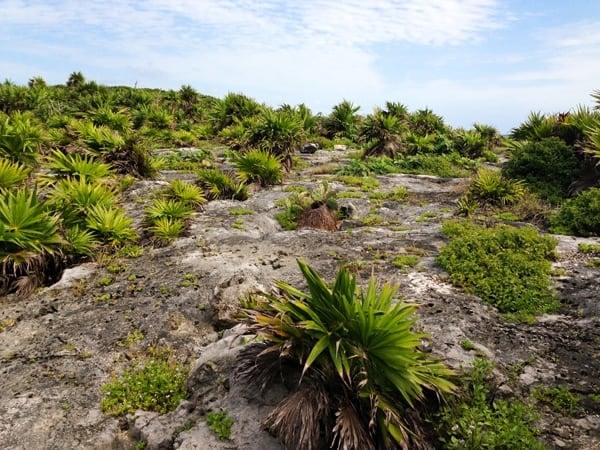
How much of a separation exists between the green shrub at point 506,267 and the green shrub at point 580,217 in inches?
58.7

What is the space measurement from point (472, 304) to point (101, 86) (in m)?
31.7

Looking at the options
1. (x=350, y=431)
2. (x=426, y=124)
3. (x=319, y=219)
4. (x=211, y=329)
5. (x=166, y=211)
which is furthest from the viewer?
(x=426, y=124)

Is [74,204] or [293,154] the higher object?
[293,154]

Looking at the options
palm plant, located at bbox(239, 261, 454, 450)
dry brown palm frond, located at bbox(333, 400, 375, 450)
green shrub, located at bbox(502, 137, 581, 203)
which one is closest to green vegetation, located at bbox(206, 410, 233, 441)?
palm plant, located at bbox(239, 261, 454, 450)

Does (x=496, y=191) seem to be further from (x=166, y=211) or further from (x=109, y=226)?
(x=109, y=226)

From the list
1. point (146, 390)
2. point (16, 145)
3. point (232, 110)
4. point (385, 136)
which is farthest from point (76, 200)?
point (232, 110)

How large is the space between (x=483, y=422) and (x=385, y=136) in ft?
51.1

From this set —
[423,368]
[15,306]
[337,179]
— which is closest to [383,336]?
[423,368]

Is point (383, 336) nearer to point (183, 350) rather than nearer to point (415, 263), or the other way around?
point (183, 350)

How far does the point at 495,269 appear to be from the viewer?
21.1 feet

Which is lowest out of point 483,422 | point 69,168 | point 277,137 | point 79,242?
point 483,422

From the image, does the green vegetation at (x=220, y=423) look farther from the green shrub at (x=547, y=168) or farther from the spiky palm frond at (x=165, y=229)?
the green shrub at (x=547, y=168)

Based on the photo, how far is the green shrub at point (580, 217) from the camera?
8.16 meters

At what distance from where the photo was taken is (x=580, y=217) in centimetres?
834
